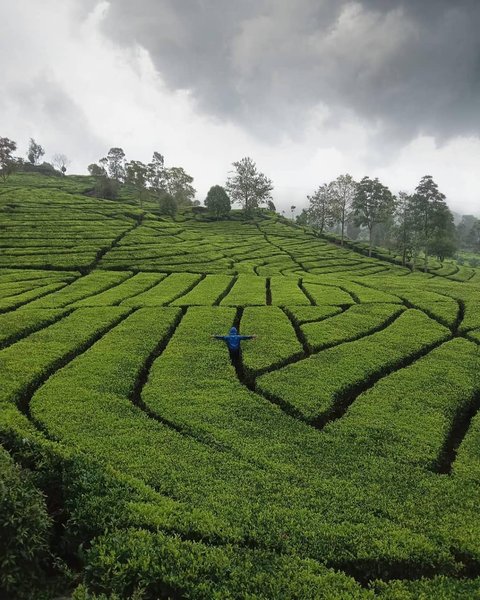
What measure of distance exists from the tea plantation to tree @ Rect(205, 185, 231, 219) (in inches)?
2369

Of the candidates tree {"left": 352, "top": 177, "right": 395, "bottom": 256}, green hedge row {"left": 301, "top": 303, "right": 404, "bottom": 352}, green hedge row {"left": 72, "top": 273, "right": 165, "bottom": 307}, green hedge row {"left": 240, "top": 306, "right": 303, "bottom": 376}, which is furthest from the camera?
tree {"left": 352, "top": 177, "right": 395, "bottom": 256}

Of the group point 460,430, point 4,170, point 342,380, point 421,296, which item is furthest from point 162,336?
point 4,170

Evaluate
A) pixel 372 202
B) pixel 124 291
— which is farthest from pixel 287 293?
pixel 372 202

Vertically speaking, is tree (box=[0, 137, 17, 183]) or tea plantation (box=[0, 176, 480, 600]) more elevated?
tree (box=[0, 137, 17, 183])

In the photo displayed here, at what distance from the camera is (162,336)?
18.3 m

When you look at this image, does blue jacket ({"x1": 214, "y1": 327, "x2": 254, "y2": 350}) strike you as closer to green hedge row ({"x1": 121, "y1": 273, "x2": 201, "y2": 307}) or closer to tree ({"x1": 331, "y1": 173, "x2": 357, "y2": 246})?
green hedge row ({"x1": 121, "y1": 273, "x2": 201, "y2": 307})

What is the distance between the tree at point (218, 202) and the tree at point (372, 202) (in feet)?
93.0

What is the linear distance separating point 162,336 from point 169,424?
7191mm

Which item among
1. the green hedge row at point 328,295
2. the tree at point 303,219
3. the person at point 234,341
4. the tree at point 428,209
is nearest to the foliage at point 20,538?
the person at point 234,341

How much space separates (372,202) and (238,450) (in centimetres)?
6026

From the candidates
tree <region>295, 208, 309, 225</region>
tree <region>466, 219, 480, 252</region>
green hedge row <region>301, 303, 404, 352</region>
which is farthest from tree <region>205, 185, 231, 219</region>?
tree <region>466, 219, 480, 252</region>

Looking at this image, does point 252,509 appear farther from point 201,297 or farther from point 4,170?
point 4,170

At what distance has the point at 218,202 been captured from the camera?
81.2 meters

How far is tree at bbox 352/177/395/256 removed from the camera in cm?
6238
